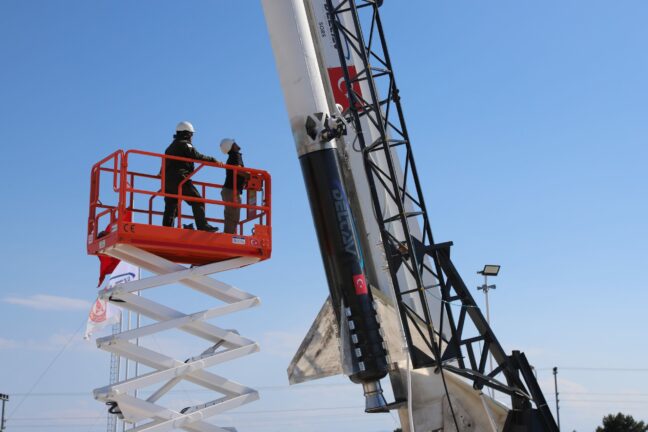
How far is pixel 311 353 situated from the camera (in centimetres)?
1402

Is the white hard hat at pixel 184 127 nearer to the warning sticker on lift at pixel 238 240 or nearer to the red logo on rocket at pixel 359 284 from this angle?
the warning sticker on lift at pixel 238 240

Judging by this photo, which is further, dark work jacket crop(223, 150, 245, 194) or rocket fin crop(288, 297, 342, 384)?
rocket fin crop(288, 297, 342, 384)

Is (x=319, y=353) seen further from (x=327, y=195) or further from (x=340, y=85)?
(x=340, y=85)

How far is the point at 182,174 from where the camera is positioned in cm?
1118

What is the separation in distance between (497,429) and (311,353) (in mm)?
3349

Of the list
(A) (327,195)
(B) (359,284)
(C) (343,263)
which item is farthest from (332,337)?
(A) (327,195)

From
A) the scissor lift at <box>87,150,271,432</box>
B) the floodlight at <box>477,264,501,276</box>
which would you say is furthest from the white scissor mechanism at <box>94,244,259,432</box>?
the floodlight at <box>477,264,501,276</box>

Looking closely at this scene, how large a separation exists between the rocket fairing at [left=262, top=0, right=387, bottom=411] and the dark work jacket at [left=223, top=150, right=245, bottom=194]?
1.41 metres

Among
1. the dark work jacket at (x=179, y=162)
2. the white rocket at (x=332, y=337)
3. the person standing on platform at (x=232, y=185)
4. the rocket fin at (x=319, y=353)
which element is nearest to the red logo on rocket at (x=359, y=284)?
the white rocket at (x=332, y=337)

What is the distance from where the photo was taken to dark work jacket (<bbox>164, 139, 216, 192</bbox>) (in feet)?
36.7

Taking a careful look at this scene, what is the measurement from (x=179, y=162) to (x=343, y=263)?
312 cm

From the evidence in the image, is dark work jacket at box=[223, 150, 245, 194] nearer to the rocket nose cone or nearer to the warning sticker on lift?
the warning sticker on lift

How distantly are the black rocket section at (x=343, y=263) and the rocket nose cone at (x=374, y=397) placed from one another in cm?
13

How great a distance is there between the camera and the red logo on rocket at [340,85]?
1558 centimetres
